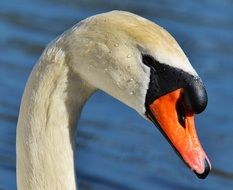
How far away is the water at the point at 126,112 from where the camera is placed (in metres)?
9.22

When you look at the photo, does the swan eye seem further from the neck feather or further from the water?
the water

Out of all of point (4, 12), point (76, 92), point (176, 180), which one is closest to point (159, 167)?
point (176, 180)

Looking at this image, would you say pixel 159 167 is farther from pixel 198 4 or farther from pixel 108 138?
pixel 198 4

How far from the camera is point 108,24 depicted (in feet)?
16.6

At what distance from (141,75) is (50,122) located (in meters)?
0.55

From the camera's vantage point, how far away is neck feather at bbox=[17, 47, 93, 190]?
5188mm

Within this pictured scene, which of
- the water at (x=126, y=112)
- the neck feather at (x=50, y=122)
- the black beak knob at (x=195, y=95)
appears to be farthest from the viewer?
the water at (x=126, y=112)

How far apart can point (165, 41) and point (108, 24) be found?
30 centimetres

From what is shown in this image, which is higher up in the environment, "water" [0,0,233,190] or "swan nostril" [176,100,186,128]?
"swan nostril" [176,100,186,128]

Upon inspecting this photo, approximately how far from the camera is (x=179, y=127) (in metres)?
5.09

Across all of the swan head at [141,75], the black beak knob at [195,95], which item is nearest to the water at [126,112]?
the swan head at [141,75]

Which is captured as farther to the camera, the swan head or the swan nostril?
the swan nostril

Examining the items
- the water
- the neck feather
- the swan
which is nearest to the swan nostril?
the swan

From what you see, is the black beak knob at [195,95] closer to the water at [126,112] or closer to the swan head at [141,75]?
the swan head at [141,75]
